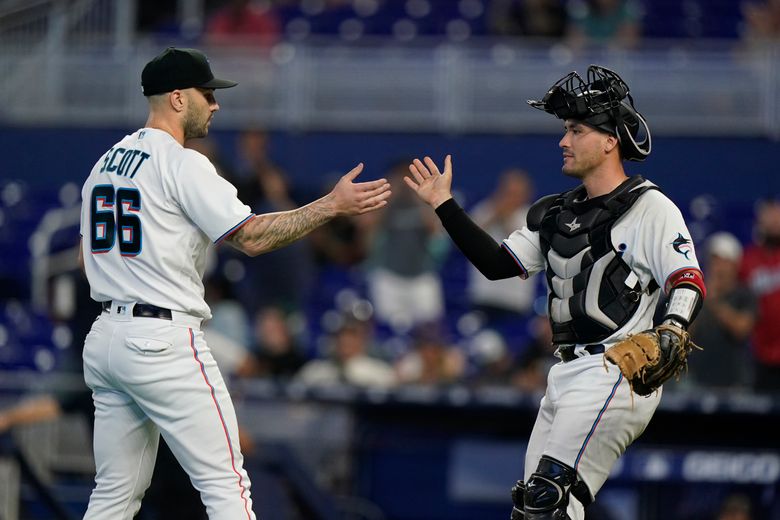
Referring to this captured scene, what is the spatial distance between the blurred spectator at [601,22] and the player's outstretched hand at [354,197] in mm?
7993

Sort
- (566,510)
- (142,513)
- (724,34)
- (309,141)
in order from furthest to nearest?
(724,34)
(309,141)
(142,513)
(566,510)

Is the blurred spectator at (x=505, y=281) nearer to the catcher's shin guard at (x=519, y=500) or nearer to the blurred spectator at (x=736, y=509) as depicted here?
the blurred spectator at (x=736, y=509)

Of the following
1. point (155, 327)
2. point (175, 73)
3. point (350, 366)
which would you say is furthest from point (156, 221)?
point (350, 366)

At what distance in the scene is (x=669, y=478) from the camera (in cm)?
805

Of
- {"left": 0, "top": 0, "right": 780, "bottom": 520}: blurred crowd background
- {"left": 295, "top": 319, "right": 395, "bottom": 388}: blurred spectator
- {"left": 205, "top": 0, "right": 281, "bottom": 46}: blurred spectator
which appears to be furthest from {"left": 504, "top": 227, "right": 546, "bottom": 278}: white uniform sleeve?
{"left": 205, "top": 0, "right": 281, "bottom": 46}: blurred spectator

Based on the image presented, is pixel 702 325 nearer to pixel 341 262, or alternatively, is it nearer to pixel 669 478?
pixel 669 478

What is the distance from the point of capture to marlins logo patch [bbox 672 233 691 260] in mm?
4879

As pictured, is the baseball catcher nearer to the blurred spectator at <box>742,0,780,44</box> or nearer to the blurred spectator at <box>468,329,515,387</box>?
the blurred spectator at <box>468,329,515,387</box>

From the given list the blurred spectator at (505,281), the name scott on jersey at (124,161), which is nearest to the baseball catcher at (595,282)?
the name scott on jersey at (124,161)

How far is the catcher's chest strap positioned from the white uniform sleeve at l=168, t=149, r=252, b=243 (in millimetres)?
Result: 1329

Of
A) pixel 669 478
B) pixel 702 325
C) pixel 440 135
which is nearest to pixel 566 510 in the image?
pixel 669 478

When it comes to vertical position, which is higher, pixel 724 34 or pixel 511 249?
pixel 724 34

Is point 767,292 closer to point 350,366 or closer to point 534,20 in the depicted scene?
point 350,366

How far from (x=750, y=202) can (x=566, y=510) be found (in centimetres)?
770
